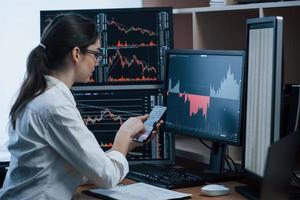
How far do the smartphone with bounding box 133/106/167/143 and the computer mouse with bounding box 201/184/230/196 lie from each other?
326 mm

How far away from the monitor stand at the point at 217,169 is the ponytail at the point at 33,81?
755mm

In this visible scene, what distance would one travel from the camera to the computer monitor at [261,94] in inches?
77.0

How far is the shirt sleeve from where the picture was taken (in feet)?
6.63

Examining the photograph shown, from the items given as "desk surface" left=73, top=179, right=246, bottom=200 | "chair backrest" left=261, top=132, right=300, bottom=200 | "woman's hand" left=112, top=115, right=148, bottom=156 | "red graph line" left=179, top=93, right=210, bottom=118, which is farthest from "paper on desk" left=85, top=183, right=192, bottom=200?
"chair backrest" left=261, top=132, right=300, bottom=200

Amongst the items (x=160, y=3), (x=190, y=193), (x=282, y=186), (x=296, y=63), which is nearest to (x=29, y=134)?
(x=190, y=193)

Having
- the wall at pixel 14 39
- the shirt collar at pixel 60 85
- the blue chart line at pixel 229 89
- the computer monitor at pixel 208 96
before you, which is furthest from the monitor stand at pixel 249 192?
the wall at pixel 14 39

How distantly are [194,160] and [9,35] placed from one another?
1064 mm

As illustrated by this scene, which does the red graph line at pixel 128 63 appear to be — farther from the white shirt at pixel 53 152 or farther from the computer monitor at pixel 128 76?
the white shirt at pixel 53 152

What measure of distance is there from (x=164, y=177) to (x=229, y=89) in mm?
421

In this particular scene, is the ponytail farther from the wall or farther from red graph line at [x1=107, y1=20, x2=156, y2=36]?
the wall

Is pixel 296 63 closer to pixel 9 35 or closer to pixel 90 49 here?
pixel 90 49

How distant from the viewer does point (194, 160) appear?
277 cm

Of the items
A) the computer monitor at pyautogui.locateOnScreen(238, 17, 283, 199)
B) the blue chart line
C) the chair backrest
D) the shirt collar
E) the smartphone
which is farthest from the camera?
the smartphone

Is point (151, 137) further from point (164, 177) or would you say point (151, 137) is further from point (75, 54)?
point (75, 54)
